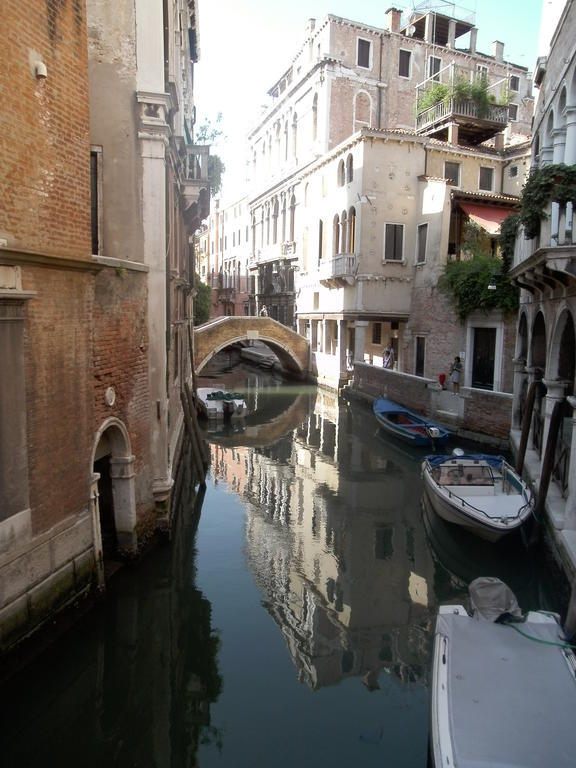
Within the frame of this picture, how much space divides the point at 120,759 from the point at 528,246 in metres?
8.50

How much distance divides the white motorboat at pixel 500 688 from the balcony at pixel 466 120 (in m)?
19.2

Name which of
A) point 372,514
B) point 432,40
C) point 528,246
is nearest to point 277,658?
point 372,514

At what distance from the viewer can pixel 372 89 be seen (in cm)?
2538

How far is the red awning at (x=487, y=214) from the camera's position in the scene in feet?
58.6

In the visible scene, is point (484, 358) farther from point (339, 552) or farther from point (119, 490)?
point (119, 490)

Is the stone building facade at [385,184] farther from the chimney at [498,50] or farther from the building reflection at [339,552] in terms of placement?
the building reflection at [339,552]

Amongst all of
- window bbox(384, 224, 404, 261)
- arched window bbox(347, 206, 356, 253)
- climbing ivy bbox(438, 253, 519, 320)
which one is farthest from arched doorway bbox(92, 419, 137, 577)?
arched window bbox(347, 206, 356, 253)

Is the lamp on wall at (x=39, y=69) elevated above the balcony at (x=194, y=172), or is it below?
below

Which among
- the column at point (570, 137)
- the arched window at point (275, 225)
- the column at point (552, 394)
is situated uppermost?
the arched window at point (275, 225)

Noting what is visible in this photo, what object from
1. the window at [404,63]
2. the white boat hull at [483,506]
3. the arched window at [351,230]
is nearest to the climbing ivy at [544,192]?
the white boat hull at [483,506]

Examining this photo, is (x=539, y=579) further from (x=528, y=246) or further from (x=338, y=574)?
(x=528, y=246)

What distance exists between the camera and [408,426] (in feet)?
48.2

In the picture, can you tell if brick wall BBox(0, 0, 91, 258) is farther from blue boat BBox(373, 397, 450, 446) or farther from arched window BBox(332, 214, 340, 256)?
arched window BBox(332, 214, 340, 256)

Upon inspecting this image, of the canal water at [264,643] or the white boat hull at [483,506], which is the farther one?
the white boat hull at [483,506]
